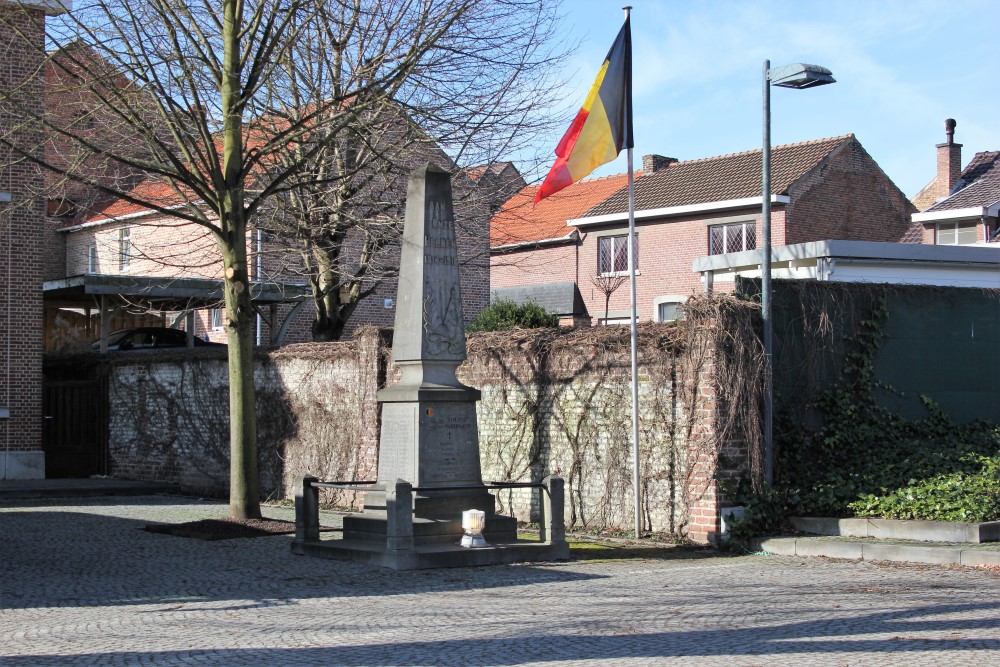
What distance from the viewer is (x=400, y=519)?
11.2 m

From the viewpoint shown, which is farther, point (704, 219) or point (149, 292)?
point (704, 219)

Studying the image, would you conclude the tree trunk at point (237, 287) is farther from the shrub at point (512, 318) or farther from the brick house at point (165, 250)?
the shrub at point (512, 318)

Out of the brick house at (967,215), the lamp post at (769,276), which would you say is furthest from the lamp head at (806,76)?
the brick house at (967,215)

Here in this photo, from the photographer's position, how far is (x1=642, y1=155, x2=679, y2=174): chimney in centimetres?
4119

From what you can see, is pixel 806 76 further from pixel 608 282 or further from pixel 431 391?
pixel 608 282

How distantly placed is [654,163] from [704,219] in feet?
21.8

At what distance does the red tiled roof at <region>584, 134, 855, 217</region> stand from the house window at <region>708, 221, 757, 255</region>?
920 mm

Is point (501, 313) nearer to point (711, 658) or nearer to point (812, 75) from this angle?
point (812, 75)

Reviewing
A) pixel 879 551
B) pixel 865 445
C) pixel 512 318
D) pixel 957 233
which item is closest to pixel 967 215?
pixel 957 233

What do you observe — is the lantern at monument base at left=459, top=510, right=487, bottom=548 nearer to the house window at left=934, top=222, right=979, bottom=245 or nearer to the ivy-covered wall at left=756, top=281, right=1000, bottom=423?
the ivy-covered wall at left=756, top=281, right=1000, bottom=423

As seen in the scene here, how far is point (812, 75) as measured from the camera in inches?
504

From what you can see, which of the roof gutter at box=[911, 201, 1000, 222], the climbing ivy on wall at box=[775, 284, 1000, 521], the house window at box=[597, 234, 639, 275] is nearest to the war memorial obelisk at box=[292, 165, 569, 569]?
the climbing ivy on wall at box=[775, 284, 1000, 521]

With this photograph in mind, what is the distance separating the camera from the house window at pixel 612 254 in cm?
3794

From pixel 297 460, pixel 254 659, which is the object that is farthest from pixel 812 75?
pixel 297 460
